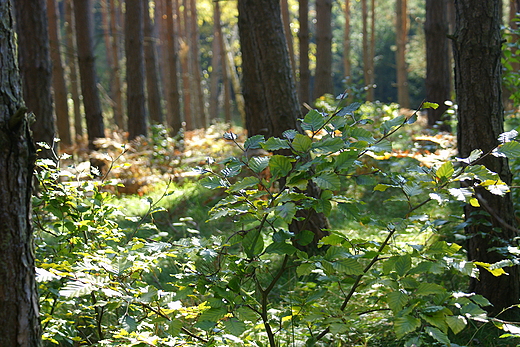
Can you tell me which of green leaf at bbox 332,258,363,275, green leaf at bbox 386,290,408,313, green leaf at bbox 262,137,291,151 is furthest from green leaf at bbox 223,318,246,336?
green leaf at bbox 262,137,291,151

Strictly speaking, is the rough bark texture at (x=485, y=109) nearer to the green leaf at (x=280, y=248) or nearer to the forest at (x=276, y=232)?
the forest at (x=276, y=232)

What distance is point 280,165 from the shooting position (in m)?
2.03

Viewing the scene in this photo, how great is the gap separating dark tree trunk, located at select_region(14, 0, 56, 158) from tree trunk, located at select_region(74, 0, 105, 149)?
4.38 m

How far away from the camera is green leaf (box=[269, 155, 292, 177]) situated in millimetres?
2021

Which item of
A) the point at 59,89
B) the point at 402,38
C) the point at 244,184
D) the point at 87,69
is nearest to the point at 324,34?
the point at 87,69

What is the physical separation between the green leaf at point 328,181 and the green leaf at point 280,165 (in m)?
0.17

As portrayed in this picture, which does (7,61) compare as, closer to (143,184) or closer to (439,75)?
(143,184)

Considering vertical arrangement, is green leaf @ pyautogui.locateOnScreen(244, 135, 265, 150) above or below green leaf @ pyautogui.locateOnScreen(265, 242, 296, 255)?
above

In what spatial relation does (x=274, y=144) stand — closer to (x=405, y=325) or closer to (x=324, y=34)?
(x=405, y=325)

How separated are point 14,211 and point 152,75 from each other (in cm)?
1187

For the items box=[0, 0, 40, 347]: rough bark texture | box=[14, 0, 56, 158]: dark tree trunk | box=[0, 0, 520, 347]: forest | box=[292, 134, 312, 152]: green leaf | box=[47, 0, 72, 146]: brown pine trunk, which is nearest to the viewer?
box=[0, 0, 40, 347]: rough bark texture

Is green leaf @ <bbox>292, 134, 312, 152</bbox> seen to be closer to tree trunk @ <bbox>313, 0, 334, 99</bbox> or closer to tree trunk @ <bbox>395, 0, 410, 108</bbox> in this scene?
tree trunk @ <bbox>313, 0, 334, 99</bbox>

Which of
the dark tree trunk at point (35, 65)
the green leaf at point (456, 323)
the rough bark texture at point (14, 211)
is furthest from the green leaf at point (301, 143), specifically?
the dark tree trunk at point (35, 65)

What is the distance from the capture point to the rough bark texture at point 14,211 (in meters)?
1.75
